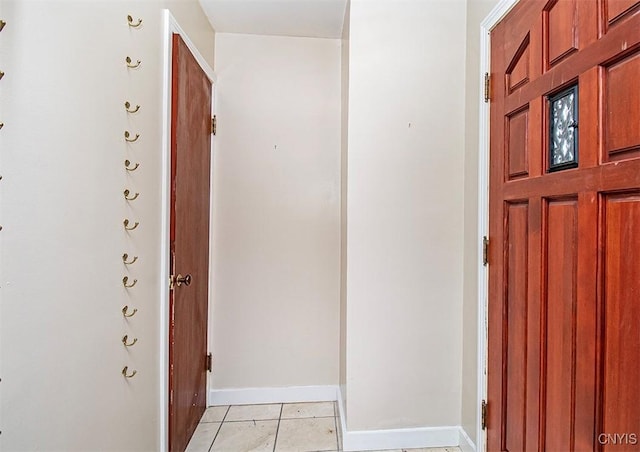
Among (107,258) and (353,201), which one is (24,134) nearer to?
(107,258)

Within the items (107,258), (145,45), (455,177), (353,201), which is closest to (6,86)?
(107,258)

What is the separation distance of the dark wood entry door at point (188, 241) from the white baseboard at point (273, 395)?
0.43ft

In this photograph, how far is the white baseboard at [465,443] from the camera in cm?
167

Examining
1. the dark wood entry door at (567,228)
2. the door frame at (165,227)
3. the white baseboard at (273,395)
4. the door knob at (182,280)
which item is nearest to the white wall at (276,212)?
the white baseboard at (273,395)

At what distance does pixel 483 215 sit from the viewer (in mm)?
1613

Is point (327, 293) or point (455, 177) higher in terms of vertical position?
point (455, 177)

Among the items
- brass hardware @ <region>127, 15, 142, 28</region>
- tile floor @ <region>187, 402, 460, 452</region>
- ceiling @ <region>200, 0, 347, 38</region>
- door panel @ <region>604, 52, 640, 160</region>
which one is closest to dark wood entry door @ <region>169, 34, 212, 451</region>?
tile floor @ <region>187, 402, 460, 452</region>

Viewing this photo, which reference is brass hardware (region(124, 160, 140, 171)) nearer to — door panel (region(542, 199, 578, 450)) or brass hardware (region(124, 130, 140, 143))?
brass hardware (region(124, 130, 140, 143))

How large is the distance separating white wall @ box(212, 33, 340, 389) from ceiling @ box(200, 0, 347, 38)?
0.25 feet

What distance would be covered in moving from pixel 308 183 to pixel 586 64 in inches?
65.0

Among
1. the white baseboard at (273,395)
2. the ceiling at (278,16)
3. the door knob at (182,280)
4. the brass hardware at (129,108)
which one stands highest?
the ceiling at (278,16)

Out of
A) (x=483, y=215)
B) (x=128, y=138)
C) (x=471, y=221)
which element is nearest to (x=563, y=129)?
(x=483, y=215)

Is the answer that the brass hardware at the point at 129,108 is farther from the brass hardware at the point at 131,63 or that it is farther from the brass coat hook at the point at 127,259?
the brass coat hook at the point at 127,259

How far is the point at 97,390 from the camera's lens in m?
1.06
